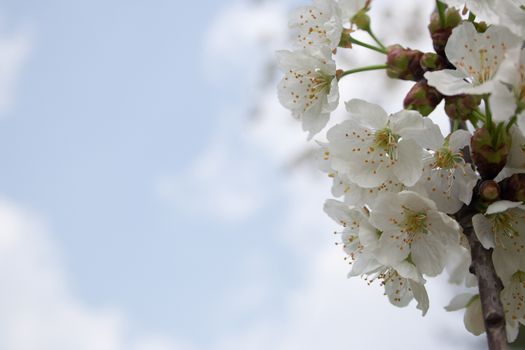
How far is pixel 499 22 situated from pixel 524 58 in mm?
90

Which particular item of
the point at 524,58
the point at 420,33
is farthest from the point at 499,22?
the point at 420,33

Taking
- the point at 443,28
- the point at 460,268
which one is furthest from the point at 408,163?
the point at 460,268

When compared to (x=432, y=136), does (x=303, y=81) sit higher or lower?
higher


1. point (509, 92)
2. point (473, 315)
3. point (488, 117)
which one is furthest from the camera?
point (473, 315)

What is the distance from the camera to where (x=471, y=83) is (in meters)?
1.28

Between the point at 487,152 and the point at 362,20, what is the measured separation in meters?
0.64

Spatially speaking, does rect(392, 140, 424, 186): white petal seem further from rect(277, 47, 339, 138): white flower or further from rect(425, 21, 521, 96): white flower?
rect(277, 47, 339, 138): white flower

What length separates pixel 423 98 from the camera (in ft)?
4.50

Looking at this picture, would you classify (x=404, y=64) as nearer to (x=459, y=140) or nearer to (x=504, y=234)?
(x=459, y=140)

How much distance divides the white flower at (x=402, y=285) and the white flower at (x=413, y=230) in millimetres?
20

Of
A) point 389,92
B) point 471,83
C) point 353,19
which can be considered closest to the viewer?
point 471,83

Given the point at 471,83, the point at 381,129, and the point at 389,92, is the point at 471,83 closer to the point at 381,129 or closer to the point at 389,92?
the point at 381,129

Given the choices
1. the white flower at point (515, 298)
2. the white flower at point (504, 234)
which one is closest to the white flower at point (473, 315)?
the white flower at point (515, 298)

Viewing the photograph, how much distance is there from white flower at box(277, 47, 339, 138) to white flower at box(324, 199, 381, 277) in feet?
0.65
